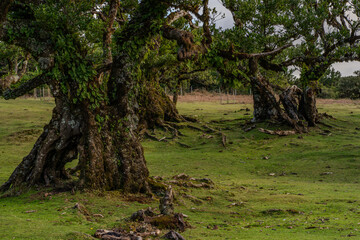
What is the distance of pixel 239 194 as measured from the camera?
11789 mm

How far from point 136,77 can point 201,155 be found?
968 cm

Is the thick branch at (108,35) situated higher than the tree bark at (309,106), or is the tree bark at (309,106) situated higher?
the thick branch at (108,35)

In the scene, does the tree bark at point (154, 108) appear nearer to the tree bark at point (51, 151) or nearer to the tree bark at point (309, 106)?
the tree bark at point (309, 106)

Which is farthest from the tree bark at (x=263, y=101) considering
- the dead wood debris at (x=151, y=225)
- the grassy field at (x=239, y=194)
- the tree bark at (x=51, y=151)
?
the dead wood debris at (x=151, y=225)

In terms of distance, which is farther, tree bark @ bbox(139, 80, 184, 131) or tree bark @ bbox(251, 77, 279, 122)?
tree bark @ bbox(139, 80, 184, 131)

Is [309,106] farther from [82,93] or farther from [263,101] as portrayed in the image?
[82,93]

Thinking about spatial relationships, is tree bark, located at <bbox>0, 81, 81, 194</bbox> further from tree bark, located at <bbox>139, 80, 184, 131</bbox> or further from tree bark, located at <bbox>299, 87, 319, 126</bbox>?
tree bark, located at <bbox>299, 87, 319, 126</bbox>

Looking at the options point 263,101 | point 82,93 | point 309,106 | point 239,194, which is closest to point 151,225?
point 82,93

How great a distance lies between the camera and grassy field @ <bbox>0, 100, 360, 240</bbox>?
729cm

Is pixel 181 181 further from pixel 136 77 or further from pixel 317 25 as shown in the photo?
pixel 317 25

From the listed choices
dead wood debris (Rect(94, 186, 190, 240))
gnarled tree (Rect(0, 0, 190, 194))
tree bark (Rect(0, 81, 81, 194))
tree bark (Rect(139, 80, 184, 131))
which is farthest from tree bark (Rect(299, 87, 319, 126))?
dead wood debris (Rect(94, 186, 190, 240))

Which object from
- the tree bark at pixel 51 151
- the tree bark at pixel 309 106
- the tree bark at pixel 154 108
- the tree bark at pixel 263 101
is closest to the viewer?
the tree bark at pixel 51 151

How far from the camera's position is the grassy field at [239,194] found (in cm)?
729

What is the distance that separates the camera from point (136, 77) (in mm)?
10984
